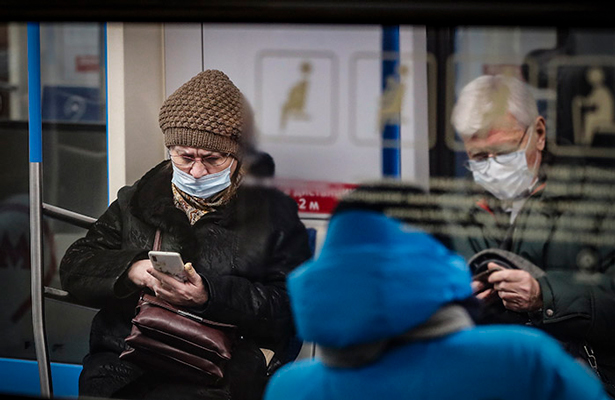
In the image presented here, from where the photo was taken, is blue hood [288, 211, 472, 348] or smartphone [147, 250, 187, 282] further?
smartphone [147, 250, 187, 282]

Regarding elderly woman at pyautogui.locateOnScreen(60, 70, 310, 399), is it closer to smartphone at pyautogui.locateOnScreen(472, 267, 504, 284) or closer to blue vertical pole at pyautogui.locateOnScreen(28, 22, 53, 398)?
blue vertical pole at pyautogui.locateOnScreen(28, 22, 53, 398)

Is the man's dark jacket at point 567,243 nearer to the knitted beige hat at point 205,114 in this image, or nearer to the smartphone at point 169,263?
the knitted beige hat at point 205,114

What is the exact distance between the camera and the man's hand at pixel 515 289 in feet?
7.93

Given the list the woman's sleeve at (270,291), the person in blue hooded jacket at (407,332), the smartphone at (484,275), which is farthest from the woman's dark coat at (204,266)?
the smartphone at (484,275)

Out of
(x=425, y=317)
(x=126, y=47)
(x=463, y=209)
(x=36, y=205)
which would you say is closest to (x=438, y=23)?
(x=463, y=209)

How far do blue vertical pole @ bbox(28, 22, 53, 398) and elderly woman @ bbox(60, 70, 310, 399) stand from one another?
240 mm

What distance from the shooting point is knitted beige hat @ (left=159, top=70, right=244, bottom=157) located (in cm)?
261

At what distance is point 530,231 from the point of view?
2.40 meters

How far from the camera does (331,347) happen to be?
2232mm

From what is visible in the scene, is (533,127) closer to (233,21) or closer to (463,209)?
(463,209)

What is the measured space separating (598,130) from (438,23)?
0.56 meters

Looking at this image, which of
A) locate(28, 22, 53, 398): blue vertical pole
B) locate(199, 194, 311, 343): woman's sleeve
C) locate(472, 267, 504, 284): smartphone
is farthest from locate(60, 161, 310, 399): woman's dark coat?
locate(472, 267, 504, 284): smartphone

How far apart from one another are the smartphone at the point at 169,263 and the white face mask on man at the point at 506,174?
1022 mm

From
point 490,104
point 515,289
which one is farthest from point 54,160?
point 515,289
